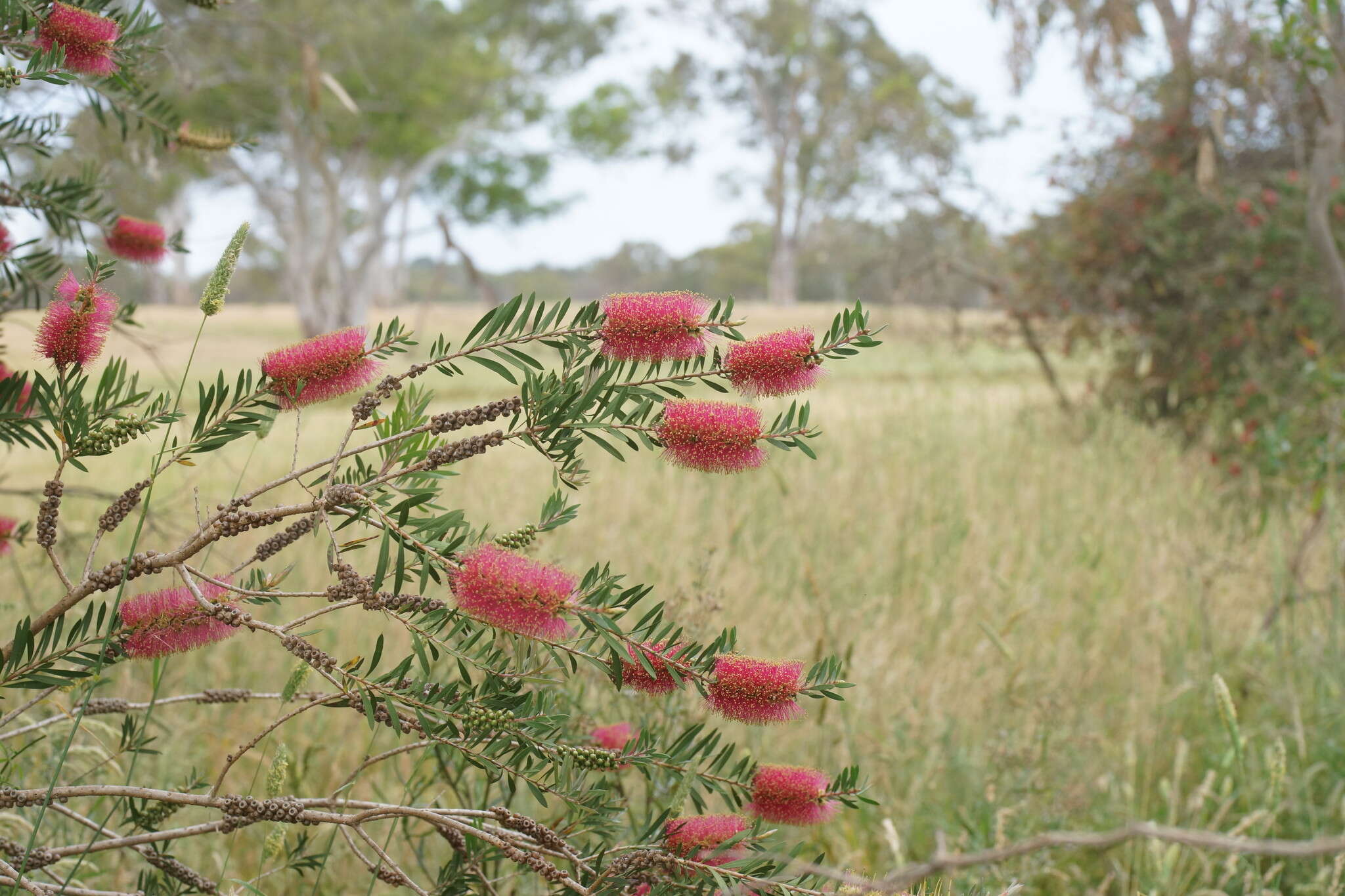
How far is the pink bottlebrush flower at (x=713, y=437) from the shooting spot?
814mm

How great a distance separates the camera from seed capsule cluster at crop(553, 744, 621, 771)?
2.82 feet

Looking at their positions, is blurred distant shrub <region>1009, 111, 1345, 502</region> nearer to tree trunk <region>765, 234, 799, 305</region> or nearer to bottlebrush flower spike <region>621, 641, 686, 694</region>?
bottlebrush flower spike <region>621, 641, 686, 694</region>

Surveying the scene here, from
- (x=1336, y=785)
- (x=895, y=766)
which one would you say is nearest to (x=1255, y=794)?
(x=1336, y=785)

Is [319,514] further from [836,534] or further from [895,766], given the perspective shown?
[836,534]

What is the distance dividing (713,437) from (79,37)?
31.0 inches

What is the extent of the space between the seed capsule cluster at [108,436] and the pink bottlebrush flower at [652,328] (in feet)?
1.28

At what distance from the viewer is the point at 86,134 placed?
2.26m

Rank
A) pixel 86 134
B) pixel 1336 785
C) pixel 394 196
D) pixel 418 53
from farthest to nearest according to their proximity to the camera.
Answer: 1. pixel 394 196
2. pixel 418 53
3. pixel 86 134
4. pixel 1336 785

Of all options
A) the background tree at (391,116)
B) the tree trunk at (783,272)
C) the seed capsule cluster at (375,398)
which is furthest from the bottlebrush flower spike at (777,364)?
the tree trunk at (783,272)

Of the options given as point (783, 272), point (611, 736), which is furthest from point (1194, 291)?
point (783, 272)

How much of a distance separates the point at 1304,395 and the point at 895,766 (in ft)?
11.6

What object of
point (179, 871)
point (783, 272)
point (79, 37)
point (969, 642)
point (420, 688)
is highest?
point (783, 272)

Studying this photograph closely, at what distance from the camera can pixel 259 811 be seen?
85 centimetres

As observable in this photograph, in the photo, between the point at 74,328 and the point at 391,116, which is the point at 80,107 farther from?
the point at 391,116
